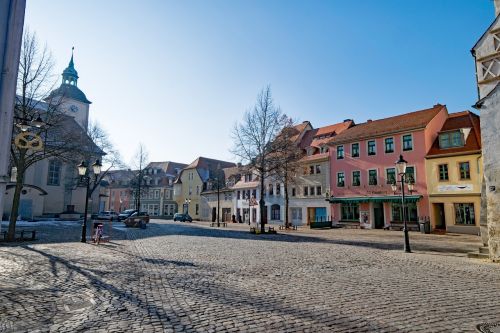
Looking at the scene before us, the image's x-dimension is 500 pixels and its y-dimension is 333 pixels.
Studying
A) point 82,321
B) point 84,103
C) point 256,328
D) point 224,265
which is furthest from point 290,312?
point 84,103

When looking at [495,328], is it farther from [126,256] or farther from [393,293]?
[126,256]

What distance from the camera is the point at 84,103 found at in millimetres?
61594

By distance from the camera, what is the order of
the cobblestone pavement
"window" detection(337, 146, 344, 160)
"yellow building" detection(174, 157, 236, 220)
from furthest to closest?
"yellow building" detection(174, 157, 236, 220) → "window" detection(337, 146, 344, 160) → the cobblestone pavement

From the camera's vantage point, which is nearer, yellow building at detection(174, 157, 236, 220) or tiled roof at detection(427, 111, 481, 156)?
tiled roof at detection(427, 111, 481, 156)

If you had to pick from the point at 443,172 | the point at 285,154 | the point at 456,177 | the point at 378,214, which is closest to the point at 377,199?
the point at 378,214

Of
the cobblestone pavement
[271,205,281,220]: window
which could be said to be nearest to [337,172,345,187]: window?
[271,205,281,220]: window

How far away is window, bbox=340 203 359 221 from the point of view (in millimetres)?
36688

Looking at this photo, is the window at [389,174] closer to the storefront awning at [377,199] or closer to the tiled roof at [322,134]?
the storefront awning at [377,199]

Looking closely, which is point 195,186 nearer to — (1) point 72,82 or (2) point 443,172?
(1) point 72,82

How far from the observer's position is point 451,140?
101 feet

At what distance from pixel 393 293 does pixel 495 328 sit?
7.56 ft

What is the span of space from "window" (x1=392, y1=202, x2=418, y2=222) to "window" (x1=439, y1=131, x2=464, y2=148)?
6.70 metres

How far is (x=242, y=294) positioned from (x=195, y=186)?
5716 centimetres

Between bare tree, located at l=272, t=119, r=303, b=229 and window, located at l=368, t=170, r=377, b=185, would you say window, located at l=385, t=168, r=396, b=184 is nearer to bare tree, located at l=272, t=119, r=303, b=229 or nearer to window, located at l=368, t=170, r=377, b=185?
window, located at l=368, t=170, r=377, b=185
